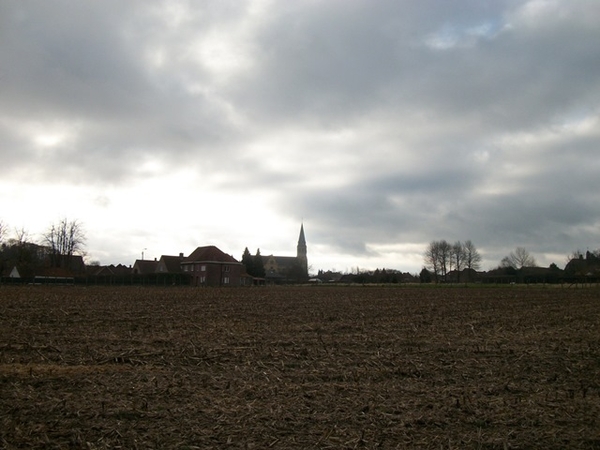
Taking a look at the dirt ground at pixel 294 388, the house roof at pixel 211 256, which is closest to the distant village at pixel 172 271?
the house roof at pixel 211 256

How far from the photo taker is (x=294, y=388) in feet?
27.6

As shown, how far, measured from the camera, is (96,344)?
1278 centimetres

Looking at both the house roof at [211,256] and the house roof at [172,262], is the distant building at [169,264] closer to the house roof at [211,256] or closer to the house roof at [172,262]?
the house roof at [172,262]

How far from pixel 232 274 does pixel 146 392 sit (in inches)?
3595

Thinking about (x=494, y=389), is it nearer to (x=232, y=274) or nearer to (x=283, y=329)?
(x=283, y=329)

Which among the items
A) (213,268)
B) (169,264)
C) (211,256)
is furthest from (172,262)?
(213,268)

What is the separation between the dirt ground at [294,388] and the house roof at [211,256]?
81266mm

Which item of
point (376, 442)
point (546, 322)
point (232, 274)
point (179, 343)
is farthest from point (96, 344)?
point (232, 274)

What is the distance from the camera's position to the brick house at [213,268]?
96.0 m

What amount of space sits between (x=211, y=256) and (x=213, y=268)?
2.59 metres

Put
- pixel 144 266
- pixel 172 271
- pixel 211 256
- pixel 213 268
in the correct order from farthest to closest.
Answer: pixel 144 266 < pixel 172 271 < pixel 211 256 < pixel 213 268

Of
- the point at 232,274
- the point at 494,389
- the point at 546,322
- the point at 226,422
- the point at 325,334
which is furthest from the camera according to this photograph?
the point at 232,274

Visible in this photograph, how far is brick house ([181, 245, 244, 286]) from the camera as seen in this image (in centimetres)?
9600

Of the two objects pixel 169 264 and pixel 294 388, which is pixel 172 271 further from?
pixel 294 388
